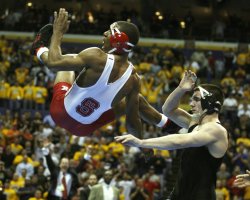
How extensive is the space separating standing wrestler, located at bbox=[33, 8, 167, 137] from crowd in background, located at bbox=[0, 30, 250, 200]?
5284mm

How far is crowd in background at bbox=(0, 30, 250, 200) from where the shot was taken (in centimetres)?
1588

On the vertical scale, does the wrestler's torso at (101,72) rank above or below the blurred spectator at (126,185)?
above

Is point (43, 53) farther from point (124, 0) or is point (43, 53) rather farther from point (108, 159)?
→ point (124, 0)

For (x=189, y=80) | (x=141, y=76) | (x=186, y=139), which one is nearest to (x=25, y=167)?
(x=141, y=76)

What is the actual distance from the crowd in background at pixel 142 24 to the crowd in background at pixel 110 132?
2359 millimetres

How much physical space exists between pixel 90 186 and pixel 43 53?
6.51 m

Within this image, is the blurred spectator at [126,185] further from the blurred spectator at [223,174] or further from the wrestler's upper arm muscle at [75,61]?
the wrestler's upper arm muscle at [75,61]

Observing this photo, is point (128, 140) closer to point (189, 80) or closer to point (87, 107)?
point (189, 80)

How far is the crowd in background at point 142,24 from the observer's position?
95.0 feet

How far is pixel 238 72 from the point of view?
24234 millimetres

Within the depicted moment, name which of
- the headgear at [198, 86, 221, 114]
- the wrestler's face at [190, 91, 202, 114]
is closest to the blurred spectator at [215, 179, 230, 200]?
the wrestler's face at [190, 91, 202, 114]

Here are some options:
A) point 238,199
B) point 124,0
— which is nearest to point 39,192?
point 238,199

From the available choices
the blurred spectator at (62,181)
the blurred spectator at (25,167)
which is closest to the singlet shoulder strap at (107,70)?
the blurred spectator at (62,181)

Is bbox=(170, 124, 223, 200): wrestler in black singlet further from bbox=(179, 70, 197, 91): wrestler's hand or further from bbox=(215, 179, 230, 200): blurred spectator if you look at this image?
bbox=(215, 179, 230, 200): blurred spectator
